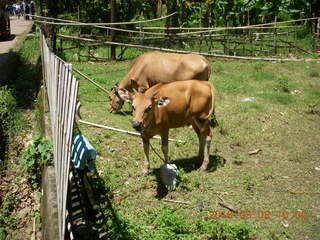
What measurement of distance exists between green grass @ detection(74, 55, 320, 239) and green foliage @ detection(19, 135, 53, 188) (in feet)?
3.04

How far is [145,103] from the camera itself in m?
5.45

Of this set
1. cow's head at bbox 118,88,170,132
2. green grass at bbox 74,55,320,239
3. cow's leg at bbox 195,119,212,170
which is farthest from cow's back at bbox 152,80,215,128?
green grass at bbox 74,55,320,239

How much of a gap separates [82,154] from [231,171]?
278 centimetres

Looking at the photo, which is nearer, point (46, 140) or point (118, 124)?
point (46, 140)

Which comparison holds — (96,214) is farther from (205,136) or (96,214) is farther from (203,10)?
(203,10)

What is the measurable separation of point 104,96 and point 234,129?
13.0 feet

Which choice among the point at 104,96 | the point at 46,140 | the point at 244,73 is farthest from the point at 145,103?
the point at 244,73

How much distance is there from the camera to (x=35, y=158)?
232 inches

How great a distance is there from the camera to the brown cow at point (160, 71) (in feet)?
29.4

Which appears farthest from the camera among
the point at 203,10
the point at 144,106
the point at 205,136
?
the point at 203,10

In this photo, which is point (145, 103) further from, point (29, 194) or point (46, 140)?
point (29, 194)

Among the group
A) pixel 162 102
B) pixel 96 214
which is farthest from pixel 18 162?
pixel 162 102

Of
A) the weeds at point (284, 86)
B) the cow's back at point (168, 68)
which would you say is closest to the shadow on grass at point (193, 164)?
the cow's back at point (168, 68)

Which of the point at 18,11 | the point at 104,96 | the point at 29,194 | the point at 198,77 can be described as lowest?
the point at 29,194
